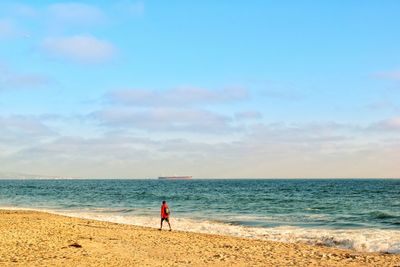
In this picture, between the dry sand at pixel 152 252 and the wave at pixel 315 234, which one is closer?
the dry sand at pixel 152 252

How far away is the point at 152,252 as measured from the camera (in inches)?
742

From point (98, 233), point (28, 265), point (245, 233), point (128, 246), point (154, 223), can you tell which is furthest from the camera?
point (154, 223)

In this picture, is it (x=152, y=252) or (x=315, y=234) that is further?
(x=315, y=234)

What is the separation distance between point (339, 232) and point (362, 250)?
6.13m

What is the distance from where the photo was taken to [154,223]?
33062 millimetres

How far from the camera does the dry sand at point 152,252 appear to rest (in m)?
16.5

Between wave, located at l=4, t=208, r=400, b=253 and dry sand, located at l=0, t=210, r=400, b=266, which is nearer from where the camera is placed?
dry sand, located at l=0, t=210, r=400, b=266

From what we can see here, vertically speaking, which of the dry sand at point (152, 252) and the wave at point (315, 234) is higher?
the dry sand at point (152, 252)

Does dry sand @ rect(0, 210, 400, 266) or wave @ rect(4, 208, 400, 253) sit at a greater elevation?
dry sand @ rect(0, 210, 400, 266)

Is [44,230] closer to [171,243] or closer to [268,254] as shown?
[171,243]

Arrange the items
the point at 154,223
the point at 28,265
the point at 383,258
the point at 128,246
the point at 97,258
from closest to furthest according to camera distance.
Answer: the point at 28,265 < the point at 97,258 < the point at 383,258 < the point at 128,246 < the point at 154,223

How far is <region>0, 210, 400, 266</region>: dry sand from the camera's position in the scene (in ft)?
54.1

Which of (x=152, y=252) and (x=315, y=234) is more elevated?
(x=152, y=252)


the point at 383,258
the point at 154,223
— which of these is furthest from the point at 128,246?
the point at 154,223
